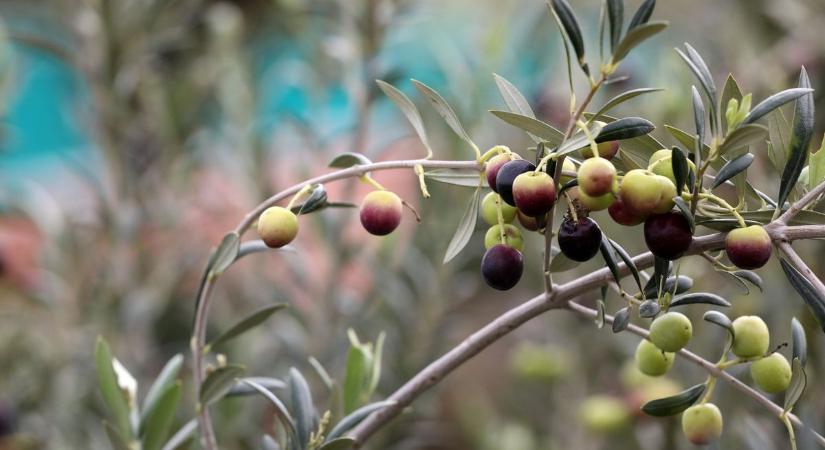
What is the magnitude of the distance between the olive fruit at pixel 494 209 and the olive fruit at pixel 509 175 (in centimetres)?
4

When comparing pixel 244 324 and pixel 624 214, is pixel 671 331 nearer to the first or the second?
pixel 624 214

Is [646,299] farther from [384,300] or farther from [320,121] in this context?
[320,121]

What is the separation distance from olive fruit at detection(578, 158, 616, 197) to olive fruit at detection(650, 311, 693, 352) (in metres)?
0.09

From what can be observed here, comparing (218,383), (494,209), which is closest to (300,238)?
(218,383)

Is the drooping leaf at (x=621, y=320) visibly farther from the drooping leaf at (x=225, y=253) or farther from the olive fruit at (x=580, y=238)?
the drooping leaf at (x=225, y=253)

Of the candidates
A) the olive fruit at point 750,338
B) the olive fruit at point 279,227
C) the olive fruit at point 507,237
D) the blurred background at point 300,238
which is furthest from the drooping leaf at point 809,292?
the blurred background at point 300,238

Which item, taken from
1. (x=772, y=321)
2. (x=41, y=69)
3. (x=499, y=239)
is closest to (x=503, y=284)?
(x=499, y=239)

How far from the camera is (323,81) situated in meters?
1.50

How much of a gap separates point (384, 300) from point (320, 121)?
13.4 inches

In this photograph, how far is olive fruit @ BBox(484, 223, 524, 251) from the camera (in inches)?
19.1

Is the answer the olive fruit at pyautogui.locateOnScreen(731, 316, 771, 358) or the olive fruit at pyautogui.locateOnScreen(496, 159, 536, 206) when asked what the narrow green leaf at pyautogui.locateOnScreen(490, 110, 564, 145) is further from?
the olive fruit at pyautogui.locateOnScreen(731, 316, 771, 358)

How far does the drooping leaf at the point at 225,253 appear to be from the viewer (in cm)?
54

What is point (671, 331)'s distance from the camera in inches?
18.3

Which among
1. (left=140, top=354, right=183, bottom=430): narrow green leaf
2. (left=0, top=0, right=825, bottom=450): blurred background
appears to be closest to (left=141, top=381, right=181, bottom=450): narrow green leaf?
(left=140, top=354, right=183, bottom=430): narrow green leaf
